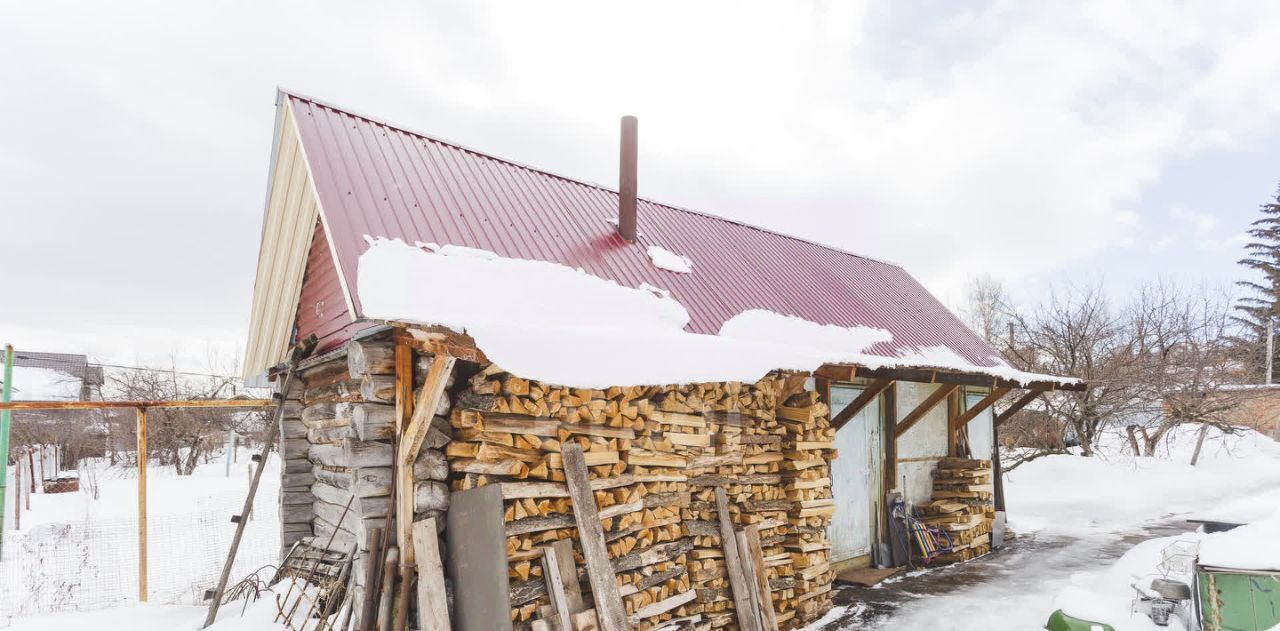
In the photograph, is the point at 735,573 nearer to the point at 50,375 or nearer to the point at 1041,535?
the point at 1041,535

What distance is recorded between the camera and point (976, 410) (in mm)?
11211

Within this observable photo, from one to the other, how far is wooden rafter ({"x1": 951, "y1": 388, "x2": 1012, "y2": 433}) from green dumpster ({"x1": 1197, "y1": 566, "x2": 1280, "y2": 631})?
6.24m

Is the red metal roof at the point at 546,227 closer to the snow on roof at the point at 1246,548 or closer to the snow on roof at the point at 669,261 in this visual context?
the snow on roof at the point at 669,261

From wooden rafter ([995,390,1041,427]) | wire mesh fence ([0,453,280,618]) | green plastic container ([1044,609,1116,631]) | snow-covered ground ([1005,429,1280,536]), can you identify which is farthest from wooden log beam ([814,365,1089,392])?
wire mesh fence ([0,453,280,618])

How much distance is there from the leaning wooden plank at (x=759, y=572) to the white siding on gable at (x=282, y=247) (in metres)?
5.19

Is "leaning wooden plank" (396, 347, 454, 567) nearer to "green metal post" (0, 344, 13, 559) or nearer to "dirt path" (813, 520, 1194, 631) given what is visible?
"dirt path" (813, 520, 1194, 631)

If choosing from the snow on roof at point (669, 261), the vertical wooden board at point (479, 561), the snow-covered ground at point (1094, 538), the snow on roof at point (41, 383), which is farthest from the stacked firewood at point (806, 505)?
the snow on roof at point (41, 383)

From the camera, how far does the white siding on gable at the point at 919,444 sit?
34.3 feet

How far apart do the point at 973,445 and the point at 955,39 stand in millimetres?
8563

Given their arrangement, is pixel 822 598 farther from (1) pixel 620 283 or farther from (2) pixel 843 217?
(2) pixel 843 217

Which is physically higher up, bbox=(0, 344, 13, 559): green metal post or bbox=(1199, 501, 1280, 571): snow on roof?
bbox=(0, 344, 13, 559): green metal post

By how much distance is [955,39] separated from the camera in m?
14.7

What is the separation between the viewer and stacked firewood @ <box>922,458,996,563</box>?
10422 millimetres

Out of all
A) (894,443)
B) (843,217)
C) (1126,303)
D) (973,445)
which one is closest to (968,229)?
(843,217)
